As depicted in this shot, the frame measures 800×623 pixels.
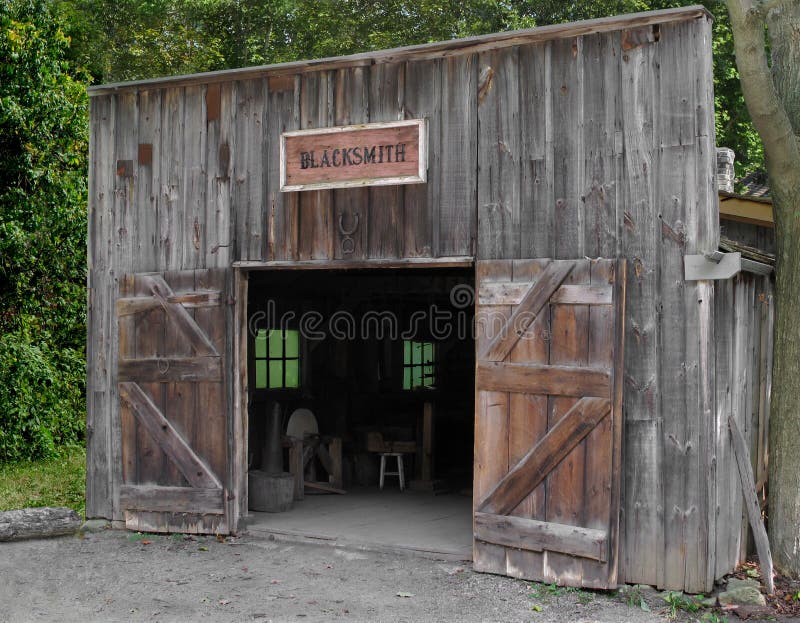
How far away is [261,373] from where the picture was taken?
39.3ft

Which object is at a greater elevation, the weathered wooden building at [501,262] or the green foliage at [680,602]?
the weathered wooden building at [501,262]

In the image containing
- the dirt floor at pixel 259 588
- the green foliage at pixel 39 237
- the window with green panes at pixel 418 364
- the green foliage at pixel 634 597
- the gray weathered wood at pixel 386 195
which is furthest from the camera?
the window with green panes at pixel 418 364

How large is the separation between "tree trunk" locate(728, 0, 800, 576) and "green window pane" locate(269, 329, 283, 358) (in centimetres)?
632

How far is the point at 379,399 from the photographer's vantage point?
13.3 m

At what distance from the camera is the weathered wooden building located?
699 centimetres

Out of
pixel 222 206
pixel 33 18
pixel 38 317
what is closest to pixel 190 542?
pixel 222 206

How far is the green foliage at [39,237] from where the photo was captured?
13.6 metres

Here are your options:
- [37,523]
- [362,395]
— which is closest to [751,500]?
[37,523]

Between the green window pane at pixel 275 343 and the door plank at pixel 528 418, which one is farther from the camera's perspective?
the green window pane at pixel 275 343

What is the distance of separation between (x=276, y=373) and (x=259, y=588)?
511cm

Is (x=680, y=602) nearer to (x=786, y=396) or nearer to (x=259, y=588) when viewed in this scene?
(x=786, y=396)

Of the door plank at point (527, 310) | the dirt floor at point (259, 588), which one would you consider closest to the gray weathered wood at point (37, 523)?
the dirt floor at point (259, 588)

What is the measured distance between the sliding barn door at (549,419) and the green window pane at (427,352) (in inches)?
252

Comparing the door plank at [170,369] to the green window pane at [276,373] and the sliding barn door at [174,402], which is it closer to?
the sliding barn door at [174,402]
